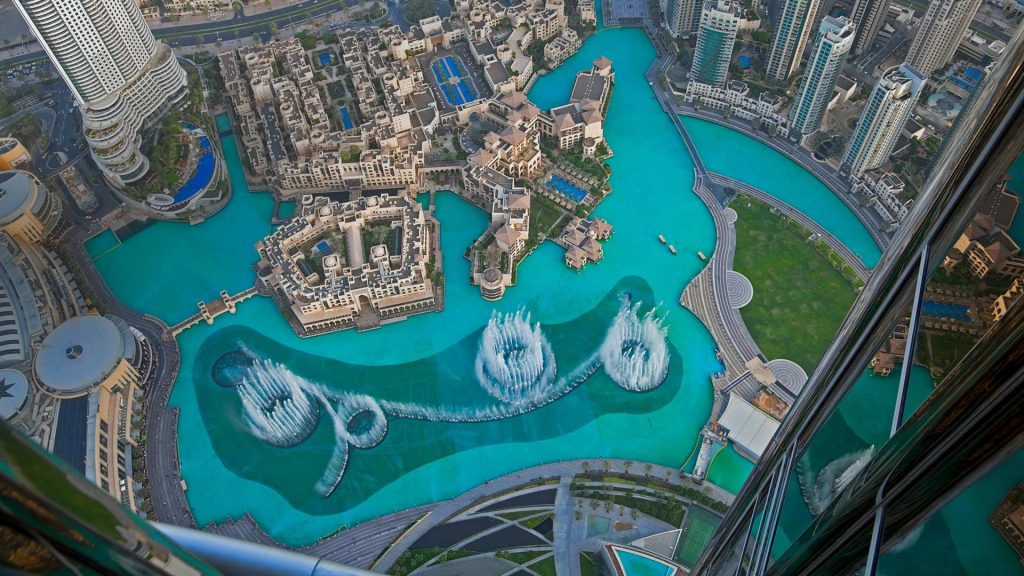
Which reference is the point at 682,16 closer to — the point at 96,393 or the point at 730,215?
the point at 730,215

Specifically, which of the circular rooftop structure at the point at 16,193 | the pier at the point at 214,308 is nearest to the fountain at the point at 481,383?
the pier at the point at 214,308

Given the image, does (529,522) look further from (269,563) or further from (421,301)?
(269,563)

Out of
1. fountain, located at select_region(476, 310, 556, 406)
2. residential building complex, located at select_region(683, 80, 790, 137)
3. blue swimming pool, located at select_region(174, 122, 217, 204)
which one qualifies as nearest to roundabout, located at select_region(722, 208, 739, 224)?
residential building complex, located at select_region(683, 80, 790, 137)

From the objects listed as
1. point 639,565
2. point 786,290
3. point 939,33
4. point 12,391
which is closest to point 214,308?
point 12,391

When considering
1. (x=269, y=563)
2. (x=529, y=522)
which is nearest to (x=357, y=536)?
(x=529, y=522)

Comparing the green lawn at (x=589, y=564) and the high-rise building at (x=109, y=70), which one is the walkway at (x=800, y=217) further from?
the high-rise building at (x=109, y=70)
